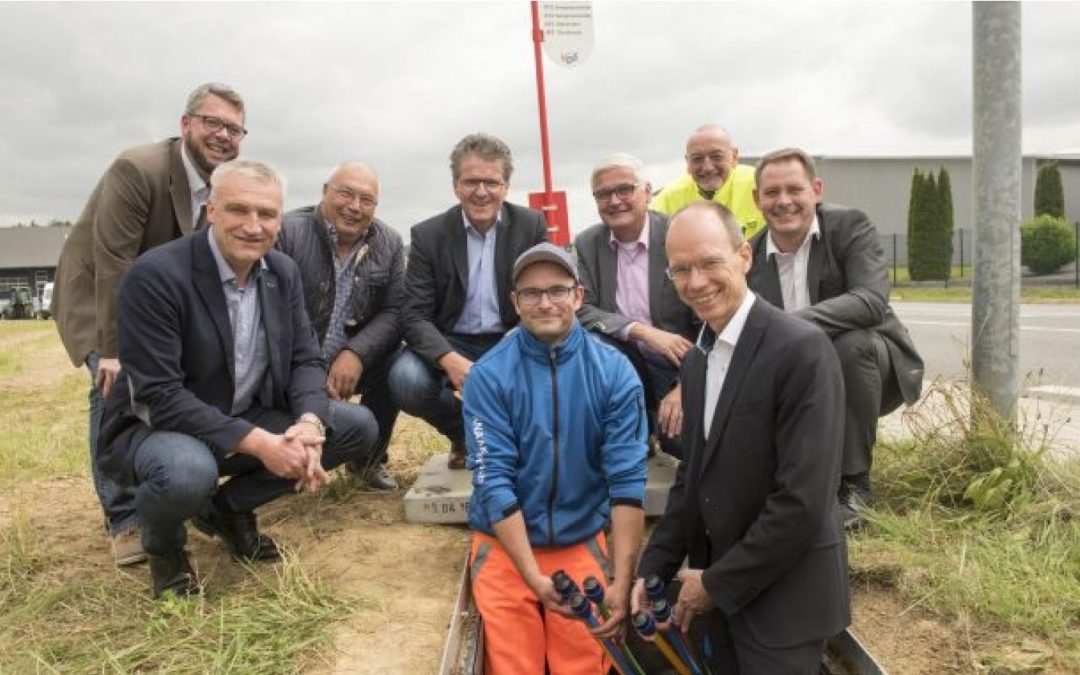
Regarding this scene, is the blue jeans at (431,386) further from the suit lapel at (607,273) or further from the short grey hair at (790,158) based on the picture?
the short grey hair at (790,158)

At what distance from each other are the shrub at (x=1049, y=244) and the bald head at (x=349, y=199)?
99.5ft

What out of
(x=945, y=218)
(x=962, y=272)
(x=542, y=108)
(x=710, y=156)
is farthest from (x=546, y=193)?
(x=962, y=272)

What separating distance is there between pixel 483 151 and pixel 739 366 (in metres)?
2.23

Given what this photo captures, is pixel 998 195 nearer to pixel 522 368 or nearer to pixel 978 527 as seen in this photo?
pixel 978 527

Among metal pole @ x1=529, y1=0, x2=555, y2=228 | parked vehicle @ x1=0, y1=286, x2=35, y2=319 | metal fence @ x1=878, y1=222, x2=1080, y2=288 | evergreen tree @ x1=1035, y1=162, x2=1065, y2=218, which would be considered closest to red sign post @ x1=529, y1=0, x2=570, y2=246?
metal pole @ x1=529, y1=0, x2=555, y2=228

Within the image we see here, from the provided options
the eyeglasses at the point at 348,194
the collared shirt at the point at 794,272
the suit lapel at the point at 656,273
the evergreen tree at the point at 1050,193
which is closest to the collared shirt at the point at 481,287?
the eyeglasses at the point at 348,194

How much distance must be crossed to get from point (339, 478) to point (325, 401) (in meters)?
1.16

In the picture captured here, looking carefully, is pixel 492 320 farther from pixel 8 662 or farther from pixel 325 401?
pixel 8 662

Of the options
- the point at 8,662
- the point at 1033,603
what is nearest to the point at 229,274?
the point at 8,662

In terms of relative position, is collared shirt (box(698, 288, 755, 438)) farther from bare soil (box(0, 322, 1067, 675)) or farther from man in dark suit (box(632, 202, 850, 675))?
bare soil (box(0, 322, 1067, 675))

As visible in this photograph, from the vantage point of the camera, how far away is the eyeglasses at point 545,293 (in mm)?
3156

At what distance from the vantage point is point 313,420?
344cm

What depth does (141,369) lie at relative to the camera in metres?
3.14

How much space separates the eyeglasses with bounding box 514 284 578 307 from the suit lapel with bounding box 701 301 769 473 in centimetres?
87
